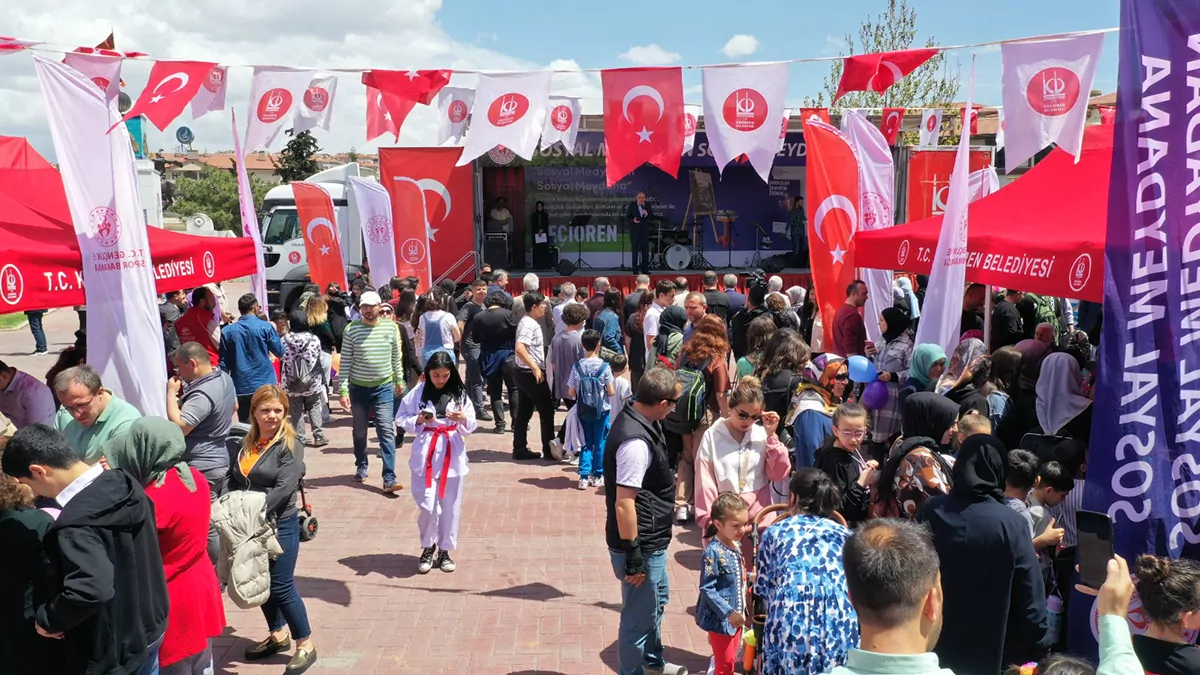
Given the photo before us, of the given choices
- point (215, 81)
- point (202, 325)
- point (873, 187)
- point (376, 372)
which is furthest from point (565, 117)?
point (202, 325)

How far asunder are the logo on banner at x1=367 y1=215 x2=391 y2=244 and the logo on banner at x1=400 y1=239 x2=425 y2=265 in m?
0.62

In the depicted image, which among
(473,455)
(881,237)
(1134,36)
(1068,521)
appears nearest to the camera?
(1134,36)

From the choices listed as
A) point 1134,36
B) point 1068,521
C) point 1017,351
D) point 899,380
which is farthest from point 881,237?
point 1134,36

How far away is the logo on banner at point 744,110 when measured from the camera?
28.3 feet

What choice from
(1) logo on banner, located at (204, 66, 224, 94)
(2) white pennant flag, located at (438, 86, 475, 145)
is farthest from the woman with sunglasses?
(2) white pennant flag, located at (438, 86, 475, 145)

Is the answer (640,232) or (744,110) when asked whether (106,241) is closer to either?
(744,110)

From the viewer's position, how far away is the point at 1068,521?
14.6 feet

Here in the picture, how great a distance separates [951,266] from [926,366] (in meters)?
0.75

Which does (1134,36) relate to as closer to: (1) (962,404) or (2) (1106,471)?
(2) (1106,471)

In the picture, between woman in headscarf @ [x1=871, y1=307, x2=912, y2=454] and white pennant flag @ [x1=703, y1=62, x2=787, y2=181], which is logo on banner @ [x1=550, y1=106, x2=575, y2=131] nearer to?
white pennant flag @ [x1=703, y1=62, x2=787, y2=181]

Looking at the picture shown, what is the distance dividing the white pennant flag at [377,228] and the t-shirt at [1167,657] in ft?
38.2

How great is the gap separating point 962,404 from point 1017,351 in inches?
36.6

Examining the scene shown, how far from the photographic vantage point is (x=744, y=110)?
341 inches

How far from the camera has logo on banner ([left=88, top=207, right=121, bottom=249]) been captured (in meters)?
5.52
